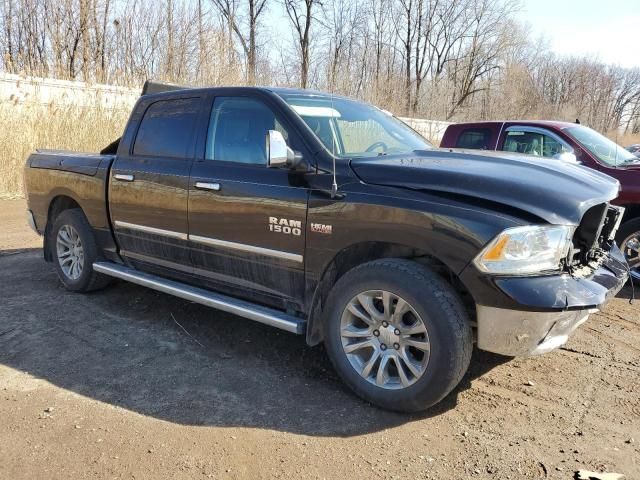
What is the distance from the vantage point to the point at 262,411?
3234mm

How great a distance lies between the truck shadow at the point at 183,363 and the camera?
3.21m

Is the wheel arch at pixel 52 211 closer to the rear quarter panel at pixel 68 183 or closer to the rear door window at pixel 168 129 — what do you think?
the rear quarter panel at pixel 68 183

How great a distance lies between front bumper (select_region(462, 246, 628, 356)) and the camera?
2.77 m

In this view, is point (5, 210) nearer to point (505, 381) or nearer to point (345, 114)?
point (345, 114)

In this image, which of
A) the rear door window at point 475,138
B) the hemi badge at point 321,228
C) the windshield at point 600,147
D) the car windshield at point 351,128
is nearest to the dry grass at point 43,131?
the rear door window at point 475,138

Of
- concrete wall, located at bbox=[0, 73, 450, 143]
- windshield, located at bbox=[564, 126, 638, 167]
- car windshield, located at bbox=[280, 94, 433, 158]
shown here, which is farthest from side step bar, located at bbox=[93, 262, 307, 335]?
concrete wall, located at bbox=[0, 73, 450, 143]

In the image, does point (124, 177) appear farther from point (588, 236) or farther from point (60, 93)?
point (60, 93)

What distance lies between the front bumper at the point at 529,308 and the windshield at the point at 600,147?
4.02 m

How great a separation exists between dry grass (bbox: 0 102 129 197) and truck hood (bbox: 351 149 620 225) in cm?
1102

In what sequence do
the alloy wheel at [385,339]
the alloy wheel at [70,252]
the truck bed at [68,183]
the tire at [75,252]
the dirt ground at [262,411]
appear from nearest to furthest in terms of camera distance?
the dirt ground at [262,411], the alloy wheel at [385,339], the truck bed at [68,183], the tire at [75,252], the alloy wheel at [70,252]

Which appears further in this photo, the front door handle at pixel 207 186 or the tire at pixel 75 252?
the tire at pixel 75 252

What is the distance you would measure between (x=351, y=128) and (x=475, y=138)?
4005 mm

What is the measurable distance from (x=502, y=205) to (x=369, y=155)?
116 cm

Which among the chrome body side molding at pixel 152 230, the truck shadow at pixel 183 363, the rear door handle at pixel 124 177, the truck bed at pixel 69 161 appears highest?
the truck bed at pixel 69 161
